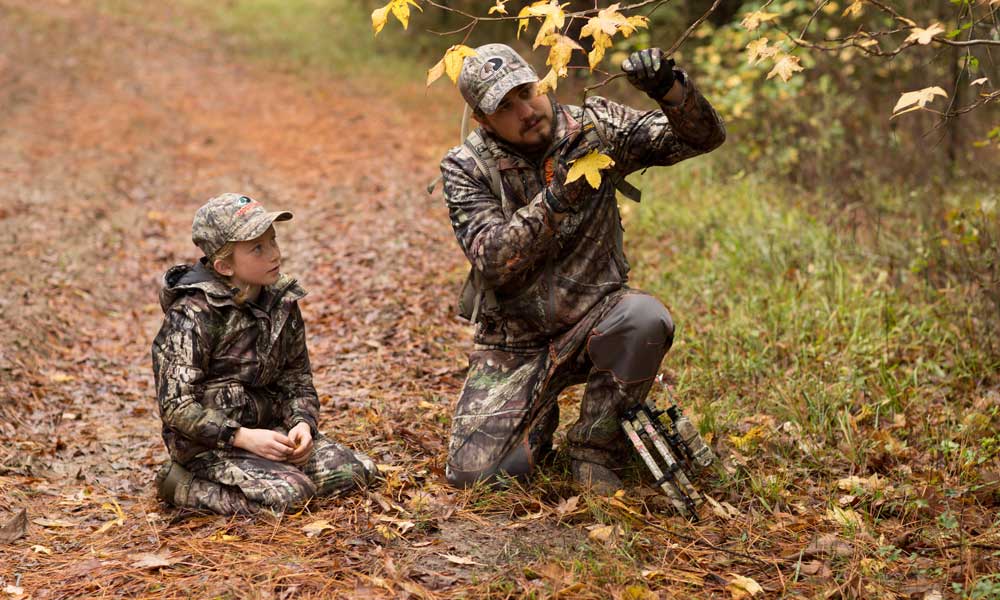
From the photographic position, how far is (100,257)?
8266 mm

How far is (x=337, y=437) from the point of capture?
477 cm

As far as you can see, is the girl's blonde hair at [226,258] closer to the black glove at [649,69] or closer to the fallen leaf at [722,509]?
the black glove at [649,69]

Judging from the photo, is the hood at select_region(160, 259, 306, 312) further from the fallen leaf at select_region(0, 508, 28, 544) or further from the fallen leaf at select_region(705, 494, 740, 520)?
the fallen leaf at select_region(705, 494, 740, 520)

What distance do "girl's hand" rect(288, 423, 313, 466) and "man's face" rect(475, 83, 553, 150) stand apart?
1.63 meters

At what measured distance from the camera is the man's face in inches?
154

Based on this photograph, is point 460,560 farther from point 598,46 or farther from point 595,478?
point 598,46

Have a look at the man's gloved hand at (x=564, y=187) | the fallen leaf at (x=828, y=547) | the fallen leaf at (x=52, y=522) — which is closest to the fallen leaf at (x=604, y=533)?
the fallen leaf at (x=828, y=547)

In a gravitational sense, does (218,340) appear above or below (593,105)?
below

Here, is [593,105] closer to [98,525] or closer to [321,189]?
[98,525]

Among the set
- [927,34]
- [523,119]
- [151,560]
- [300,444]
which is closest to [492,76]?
[523,119]

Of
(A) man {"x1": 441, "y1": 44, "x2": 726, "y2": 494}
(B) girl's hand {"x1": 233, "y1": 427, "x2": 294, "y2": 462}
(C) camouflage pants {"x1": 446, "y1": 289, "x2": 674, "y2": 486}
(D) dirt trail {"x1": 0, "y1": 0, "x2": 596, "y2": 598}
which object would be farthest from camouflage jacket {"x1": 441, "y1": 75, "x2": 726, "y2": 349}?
(B) girl's hand {"x1": 233, "y1": 427, "x2": 294, "y2": 462}

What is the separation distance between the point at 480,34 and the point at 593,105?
12904 millimetres

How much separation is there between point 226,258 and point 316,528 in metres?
1.24

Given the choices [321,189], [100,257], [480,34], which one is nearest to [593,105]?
[100,257]
